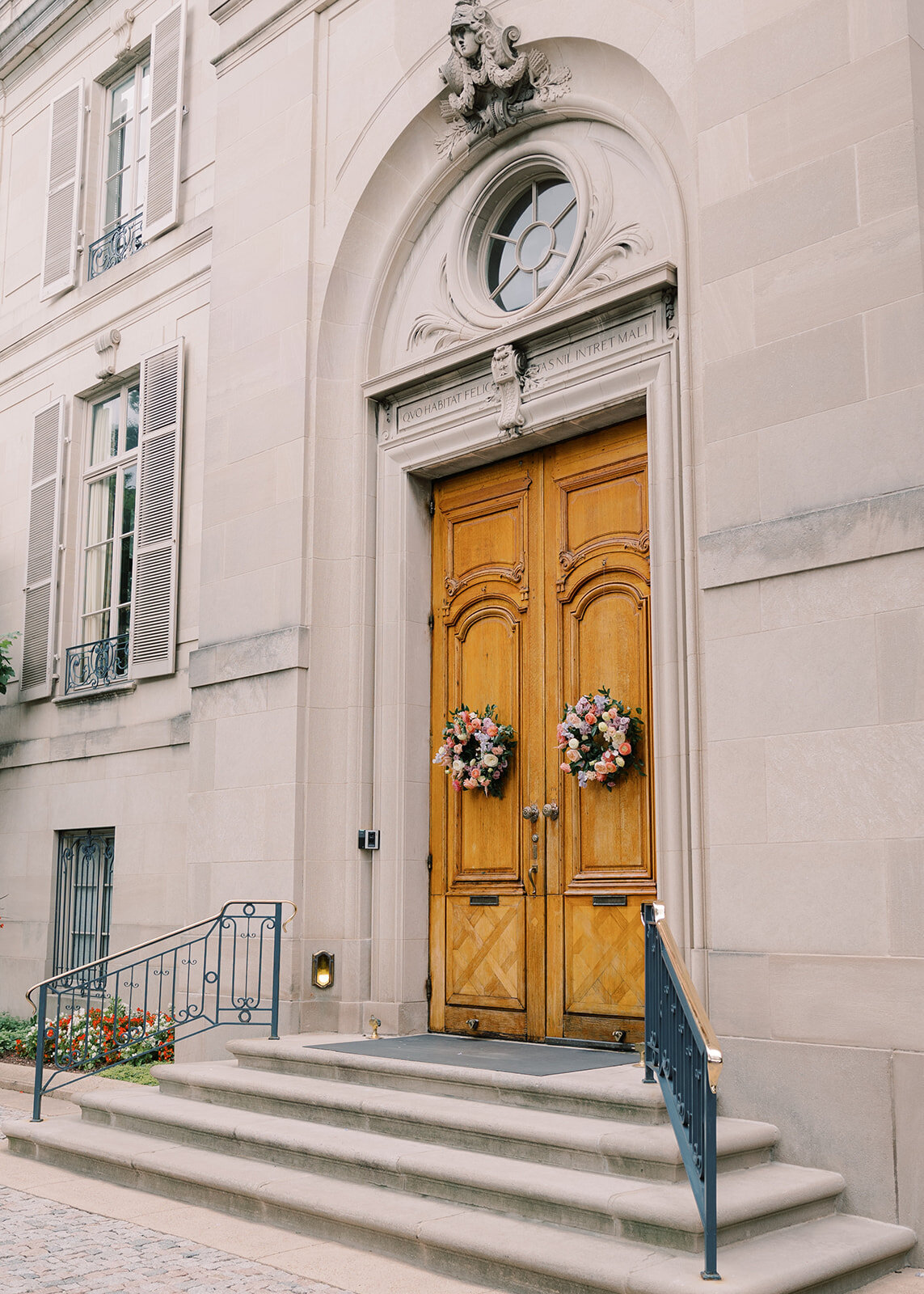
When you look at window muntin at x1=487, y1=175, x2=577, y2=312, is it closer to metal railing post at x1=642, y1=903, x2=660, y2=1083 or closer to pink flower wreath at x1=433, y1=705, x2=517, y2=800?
pink flower wreath at x1=433, y1=705, x2=517, y2=800

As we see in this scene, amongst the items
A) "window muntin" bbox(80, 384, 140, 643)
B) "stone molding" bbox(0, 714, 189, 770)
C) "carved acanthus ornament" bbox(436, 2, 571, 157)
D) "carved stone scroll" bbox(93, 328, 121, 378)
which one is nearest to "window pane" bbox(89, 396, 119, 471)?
"window muntin" bbox(80, 384, 140, 643)

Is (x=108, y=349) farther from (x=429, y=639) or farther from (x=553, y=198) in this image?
(x=553, y=198)

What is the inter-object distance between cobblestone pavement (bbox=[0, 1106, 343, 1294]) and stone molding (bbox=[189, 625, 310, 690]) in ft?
12.5

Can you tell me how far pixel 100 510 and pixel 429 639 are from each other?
5.02m

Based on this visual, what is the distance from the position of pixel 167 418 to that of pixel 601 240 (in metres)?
4.80

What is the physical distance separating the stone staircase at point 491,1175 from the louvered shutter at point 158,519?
439cm

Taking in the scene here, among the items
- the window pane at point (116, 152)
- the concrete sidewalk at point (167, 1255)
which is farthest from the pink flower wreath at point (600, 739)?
the window pane at point (116, 152)

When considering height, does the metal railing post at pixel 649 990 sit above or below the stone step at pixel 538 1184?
above

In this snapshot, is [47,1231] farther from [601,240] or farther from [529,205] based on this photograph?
[529,205]

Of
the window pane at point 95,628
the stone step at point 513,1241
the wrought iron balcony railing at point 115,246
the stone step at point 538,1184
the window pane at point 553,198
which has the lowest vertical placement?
the stone step at point 513,1241

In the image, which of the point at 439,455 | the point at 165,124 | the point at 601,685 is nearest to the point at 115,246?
the point at 165,124

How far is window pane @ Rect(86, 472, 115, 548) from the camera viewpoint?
12.2m

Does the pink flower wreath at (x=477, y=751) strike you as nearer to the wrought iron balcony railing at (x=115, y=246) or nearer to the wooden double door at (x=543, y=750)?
the wooden double door at (x=543, y=750)

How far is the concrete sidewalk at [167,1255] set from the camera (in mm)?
4883
